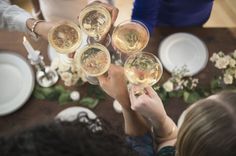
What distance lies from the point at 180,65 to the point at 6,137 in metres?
0.89

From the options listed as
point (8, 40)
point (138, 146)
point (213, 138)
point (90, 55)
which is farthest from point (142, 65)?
point (8, 40)

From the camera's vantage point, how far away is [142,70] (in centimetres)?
119

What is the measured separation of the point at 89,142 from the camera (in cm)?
67

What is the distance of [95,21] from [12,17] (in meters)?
0.44

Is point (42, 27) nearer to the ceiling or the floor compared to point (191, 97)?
nearer to the ceiling

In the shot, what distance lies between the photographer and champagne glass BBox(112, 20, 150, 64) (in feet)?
3.97

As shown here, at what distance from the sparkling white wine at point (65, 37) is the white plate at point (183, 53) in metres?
0.39

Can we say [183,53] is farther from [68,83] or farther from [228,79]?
[68,83]

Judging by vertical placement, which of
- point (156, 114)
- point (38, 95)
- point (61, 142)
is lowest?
point (38, 95)

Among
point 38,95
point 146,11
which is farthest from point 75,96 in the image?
point 146,11

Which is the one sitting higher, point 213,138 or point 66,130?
point 66,130

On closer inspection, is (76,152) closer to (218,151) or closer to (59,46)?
(218,151)

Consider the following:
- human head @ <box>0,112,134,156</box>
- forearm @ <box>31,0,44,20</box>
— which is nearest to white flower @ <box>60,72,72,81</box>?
human head @ <box>0,112,134,156</box>

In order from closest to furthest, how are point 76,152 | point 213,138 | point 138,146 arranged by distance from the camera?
point 76,152 → point 213,138 → point 138,146
